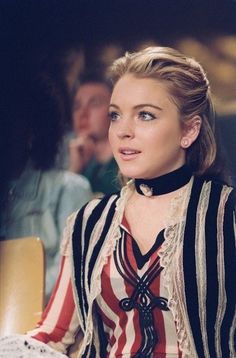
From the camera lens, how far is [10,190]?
4.35 ft

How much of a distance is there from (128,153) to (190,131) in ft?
0.41

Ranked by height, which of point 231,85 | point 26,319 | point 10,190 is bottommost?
point 26,319

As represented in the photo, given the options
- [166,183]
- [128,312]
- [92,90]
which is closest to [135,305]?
[128,312]

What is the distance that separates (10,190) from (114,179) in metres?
0.25

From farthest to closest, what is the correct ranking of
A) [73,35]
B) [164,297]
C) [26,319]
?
[73,35]
[26,319]
[164,297]

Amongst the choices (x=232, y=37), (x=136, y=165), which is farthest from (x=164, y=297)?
(x=232, y=37)

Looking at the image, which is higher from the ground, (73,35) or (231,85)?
(73,35)

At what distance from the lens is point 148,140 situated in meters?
1.10

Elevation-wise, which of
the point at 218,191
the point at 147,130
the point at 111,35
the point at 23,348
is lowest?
the point at 23,348

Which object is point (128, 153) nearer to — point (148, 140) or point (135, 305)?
point (148, 140)

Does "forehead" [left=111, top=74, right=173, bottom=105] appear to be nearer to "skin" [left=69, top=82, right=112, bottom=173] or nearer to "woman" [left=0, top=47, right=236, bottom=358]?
"woman" [left=0, top=47, right=236, bottom=358]

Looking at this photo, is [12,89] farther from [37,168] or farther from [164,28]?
[164,28]

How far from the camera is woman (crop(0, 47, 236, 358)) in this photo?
104cm

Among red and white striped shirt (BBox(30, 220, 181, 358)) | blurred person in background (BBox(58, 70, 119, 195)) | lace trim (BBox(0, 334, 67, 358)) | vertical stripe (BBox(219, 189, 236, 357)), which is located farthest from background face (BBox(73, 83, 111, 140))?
lace trim (BBox(0, 334, 67, 358))
